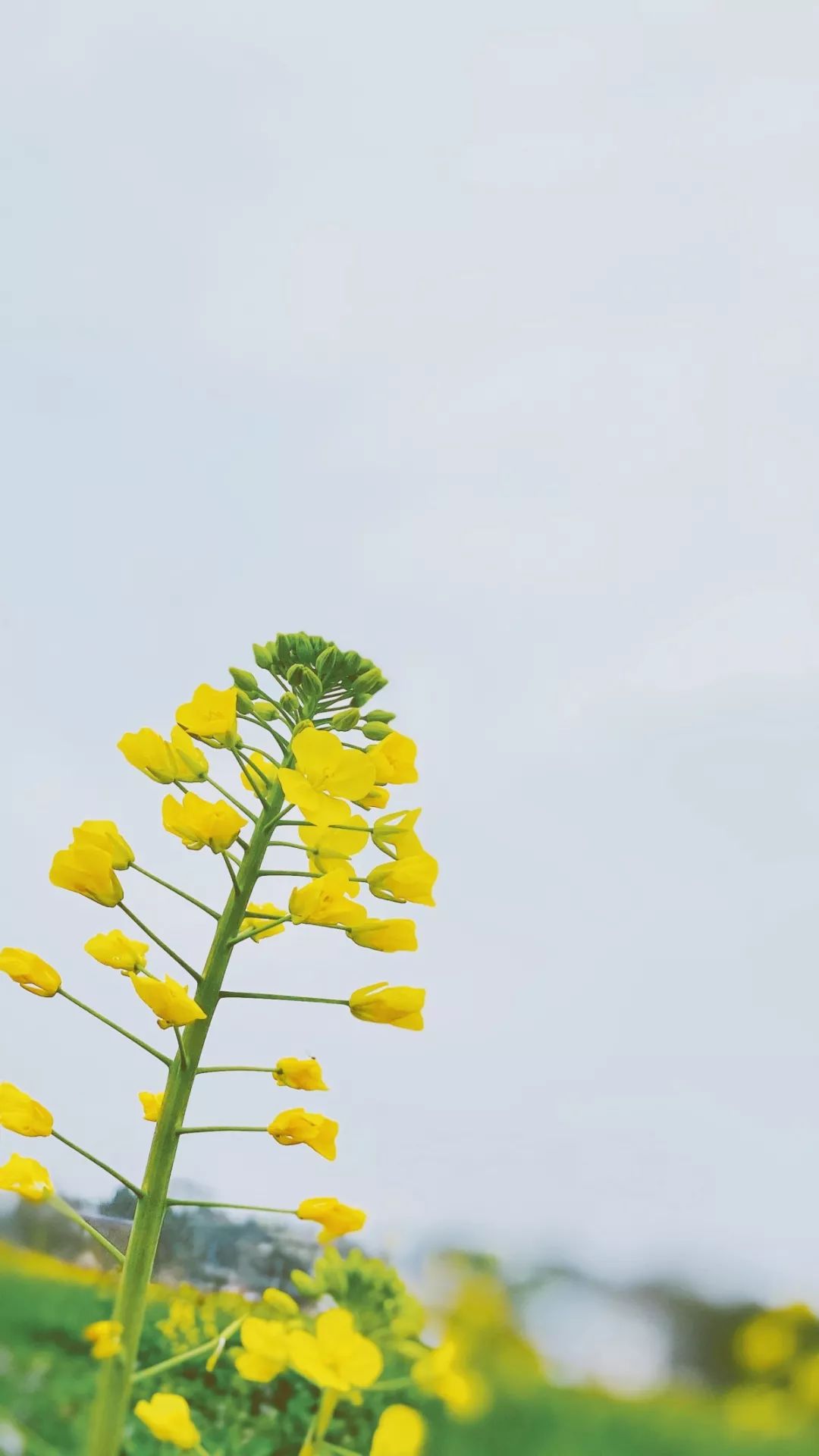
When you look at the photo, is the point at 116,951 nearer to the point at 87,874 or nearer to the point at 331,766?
the point at 87,874

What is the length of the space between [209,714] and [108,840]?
0.20 meters

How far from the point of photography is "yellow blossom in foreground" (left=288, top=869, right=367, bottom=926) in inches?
50.4

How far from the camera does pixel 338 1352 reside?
112 centimetres

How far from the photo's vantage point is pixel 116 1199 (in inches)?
51.8

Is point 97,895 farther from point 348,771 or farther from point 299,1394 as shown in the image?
point 299,1394

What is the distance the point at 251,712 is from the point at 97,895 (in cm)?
33

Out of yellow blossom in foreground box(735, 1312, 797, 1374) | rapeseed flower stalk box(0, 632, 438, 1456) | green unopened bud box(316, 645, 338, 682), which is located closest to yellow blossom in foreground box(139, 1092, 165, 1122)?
rapeseed flower stalk box(0, 632, 438, 1456)

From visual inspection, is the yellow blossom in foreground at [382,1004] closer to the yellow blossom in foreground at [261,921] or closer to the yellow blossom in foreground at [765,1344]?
the yellow blossom in foreground at [261,921]

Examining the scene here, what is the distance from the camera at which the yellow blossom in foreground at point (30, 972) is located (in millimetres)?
1236

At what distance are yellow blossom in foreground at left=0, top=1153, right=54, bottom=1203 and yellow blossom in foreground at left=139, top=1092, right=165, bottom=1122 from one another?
0.43 feet

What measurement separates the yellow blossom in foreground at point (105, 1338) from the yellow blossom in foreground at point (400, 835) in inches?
22.8

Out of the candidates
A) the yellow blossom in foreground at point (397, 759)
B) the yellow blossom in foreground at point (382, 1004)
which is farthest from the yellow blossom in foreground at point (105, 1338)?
the yellow blossom in foreground at point (397, 759)

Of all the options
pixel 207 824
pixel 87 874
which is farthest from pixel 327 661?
pixel 87 874

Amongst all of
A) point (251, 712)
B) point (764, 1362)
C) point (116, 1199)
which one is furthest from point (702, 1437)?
point (251, 712)
